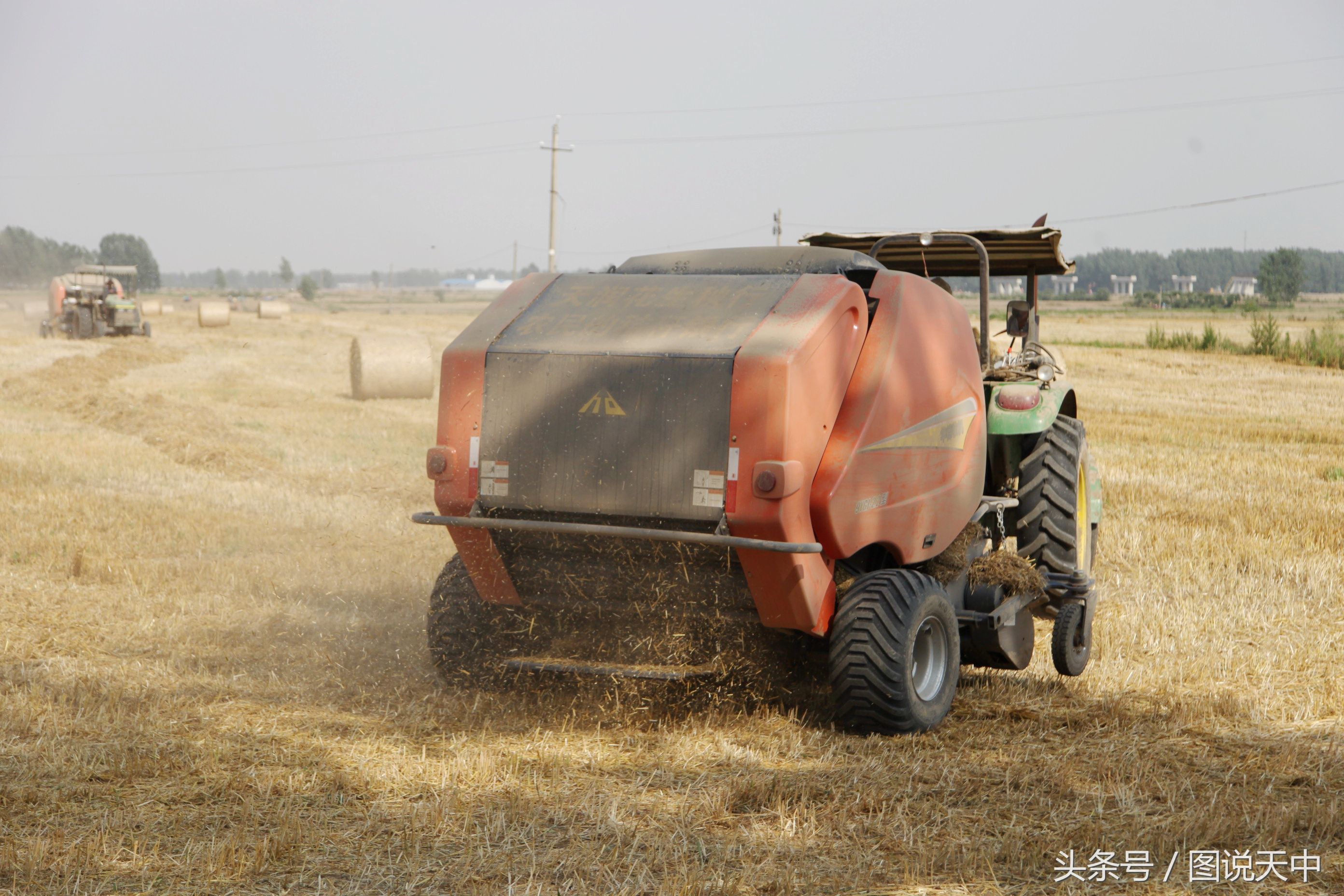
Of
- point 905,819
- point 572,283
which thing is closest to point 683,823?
point 905,819

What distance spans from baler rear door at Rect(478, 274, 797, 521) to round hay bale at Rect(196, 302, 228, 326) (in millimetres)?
38411

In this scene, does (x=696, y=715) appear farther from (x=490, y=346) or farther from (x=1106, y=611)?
(x=1106, y=611)

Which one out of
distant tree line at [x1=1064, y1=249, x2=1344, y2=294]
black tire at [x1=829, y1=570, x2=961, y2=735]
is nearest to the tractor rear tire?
black tire at [x1=829, y1=570, x2=961, y2=735]

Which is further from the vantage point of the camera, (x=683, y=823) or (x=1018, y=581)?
(x=1018, y=581)

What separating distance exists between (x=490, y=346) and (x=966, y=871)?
2.70 m

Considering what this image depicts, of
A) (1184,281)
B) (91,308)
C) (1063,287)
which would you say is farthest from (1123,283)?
(91,308)

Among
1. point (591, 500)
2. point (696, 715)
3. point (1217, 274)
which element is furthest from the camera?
point (1217, 274)

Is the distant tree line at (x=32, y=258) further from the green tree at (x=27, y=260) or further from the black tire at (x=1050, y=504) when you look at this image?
the black tire at (x=1050, y=504)

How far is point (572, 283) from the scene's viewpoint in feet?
18.3

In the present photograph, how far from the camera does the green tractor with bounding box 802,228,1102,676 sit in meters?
6.03

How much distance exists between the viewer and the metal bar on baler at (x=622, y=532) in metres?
4.64

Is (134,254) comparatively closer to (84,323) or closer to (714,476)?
(84,323)

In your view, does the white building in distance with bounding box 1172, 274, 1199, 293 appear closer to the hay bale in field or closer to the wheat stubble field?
the wheat stubble field

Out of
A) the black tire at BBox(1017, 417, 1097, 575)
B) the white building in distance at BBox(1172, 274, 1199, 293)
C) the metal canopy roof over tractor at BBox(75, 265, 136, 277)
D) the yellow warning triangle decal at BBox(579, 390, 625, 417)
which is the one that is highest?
the white building in distance at BBox(1172, 274, 1199, 293)
